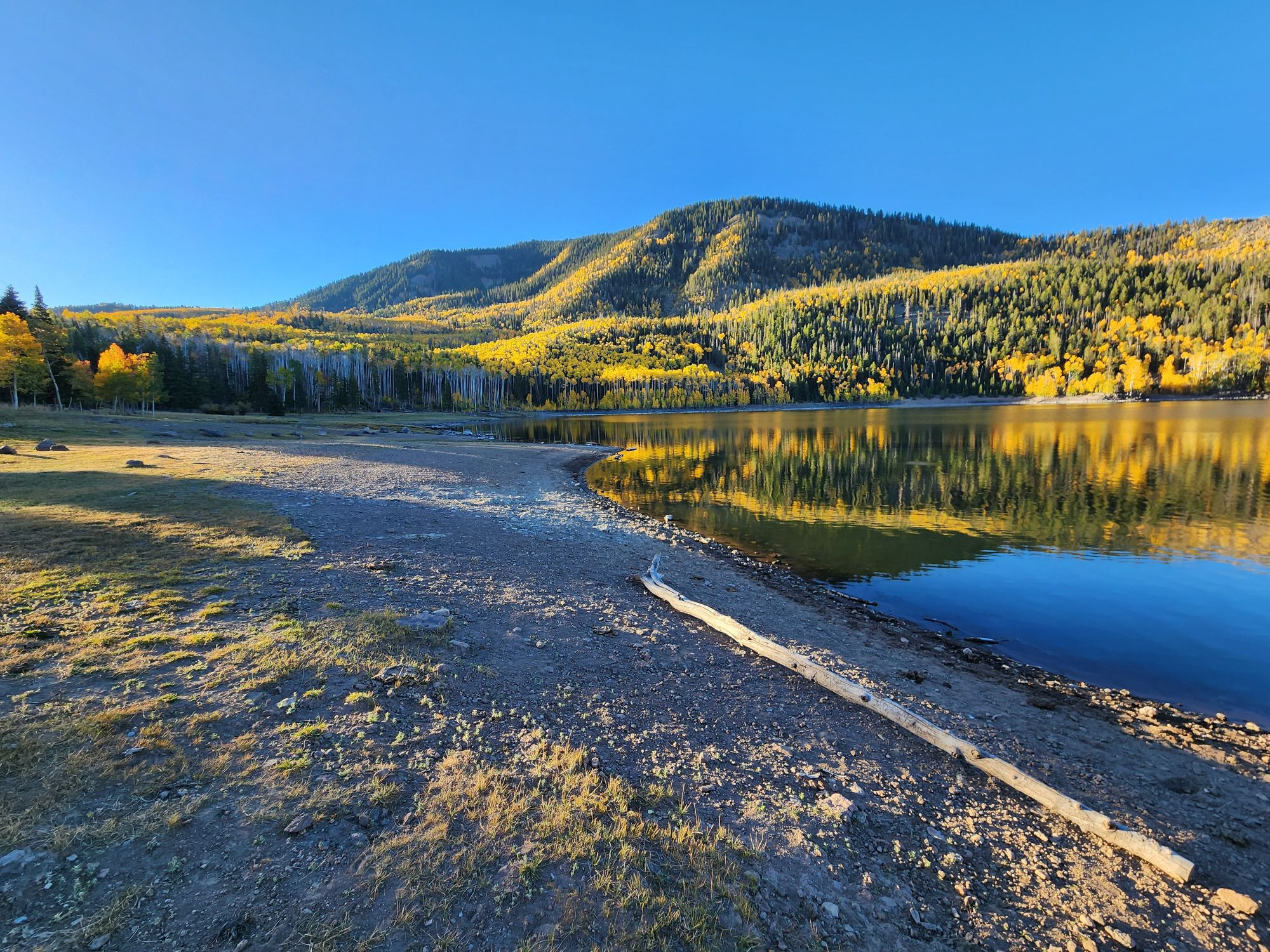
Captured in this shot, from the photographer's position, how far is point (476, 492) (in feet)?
86.1

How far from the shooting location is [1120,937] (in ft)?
15.3

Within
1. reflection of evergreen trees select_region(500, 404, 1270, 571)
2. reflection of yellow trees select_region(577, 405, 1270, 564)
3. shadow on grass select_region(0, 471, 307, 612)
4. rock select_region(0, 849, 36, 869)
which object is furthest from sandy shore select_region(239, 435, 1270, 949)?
reflection of yellow trees select_region(577, 405, 1270, 564)

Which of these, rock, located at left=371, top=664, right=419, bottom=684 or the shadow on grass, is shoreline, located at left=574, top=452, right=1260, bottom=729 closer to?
rock, located at left=371, top=664, right=419, bottom=684

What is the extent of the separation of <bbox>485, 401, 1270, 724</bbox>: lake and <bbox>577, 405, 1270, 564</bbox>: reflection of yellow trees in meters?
0.17

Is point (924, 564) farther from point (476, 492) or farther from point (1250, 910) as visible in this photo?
point (476, 492)

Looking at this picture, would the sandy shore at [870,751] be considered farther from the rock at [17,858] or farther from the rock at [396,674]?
the rock at [17,858]

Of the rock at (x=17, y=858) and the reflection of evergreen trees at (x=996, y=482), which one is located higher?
the rock at (x=17, y=858)

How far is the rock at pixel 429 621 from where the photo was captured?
9453 millimetres

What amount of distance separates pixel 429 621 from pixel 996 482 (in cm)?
3532

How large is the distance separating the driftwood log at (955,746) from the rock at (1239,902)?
27cm

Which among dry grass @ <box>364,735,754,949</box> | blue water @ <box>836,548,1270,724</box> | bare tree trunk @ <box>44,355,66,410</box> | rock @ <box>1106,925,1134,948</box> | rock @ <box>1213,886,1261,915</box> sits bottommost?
blue water @ <box>836,548,1270,724</box>

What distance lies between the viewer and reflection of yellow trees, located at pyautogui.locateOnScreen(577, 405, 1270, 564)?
22.1m

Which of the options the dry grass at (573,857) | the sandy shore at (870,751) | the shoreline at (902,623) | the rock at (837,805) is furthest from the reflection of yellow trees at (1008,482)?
the dry grass at (573,857)

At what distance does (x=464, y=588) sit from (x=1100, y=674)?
14.4 metres
